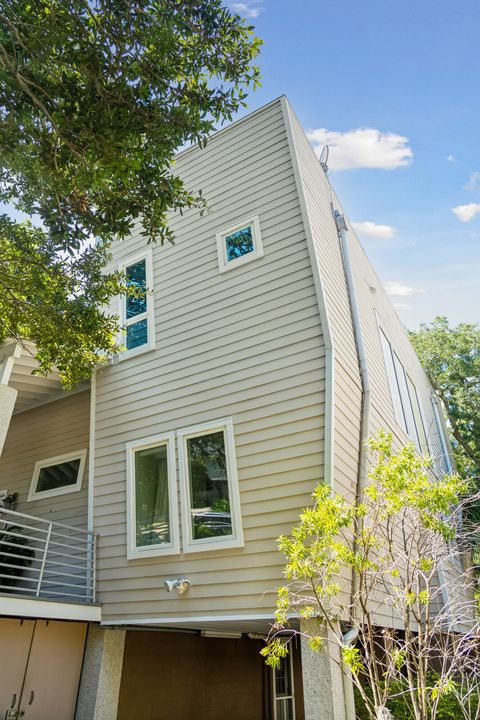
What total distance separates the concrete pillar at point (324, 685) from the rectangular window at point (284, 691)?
206 inches

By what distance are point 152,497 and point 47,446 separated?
3.17 m

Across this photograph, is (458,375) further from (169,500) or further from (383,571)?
(383,571)

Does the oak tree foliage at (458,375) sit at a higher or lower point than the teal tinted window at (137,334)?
higher

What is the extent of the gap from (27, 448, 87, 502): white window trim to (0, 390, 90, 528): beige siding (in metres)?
0.07

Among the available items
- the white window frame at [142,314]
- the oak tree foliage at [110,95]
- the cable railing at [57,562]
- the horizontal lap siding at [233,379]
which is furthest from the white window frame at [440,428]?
the oak tree foliage at [110,95]

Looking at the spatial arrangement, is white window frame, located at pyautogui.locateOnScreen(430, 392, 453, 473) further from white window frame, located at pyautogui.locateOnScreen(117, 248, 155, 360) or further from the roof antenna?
white window frame, located at pyautogui.locateOnScreen(117, 248, 155, 360)

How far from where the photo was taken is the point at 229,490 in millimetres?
5637

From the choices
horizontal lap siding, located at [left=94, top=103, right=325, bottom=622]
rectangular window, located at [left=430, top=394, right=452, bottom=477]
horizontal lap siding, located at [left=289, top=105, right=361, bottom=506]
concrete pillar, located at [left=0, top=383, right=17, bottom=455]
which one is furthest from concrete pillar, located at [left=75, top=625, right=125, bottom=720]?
rectangular window, located at [left=430, top=394, right=452, bottom=477]

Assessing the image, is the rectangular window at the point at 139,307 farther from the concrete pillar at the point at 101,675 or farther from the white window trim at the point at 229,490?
the concrete pillar at the point at 101,675

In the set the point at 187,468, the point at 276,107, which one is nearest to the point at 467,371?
the point at 276,107

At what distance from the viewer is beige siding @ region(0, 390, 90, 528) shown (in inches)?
306

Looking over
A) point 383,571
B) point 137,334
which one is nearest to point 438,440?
point 137,334

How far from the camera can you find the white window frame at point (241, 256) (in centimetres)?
673

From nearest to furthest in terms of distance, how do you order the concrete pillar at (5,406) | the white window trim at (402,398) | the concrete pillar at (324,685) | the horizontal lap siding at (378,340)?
the concrete pillar at (324,685) < the concrete pillar at (5,406) < the horizontal lap siding at (378,340) < the white window trim at (402,398)
